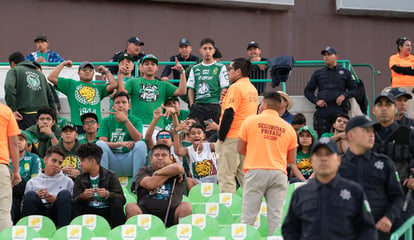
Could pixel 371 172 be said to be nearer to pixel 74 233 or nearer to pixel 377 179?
pixel 377 179

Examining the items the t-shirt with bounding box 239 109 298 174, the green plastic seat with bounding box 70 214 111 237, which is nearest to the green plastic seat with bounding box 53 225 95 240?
the green plastic seat with bounding box 70 214 111 237

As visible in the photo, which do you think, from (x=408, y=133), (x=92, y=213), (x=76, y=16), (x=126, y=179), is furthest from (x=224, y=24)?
(x=408, y=133)

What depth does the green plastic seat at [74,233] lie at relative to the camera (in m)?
8.67

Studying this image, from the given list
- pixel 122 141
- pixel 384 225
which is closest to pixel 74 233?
pixel 122 141

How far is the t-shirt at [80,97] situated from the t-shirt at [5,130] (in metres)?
3.59

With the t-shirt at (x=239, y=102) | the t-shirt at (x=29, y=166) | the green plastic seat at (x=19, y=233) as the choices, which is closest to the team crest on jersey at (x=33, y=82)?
the t-shirt at (x=29, y=166)

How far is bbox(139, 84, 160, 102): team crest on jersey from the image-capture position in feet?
41.4

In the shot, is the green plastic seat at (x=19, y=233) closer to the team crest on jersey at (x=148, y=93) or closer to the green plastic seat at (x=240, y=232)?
the green plastic seat at (x=240, y=232)

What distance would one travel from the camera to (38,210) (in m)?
9.70

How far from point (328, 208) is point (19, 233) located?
3.84 meters

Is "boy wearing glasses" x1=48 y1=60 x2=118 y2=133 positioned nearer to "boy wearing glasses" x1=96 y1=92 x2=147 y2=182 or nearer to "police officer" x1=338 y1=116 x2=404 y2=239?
"boy wearing glasses" x1=96 y1=92 x2=147 y2=182

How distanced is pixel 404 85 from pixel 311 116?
2.10m

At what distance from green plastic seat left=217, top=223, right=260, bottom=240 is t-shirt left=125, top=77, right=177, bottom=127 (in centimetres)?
440

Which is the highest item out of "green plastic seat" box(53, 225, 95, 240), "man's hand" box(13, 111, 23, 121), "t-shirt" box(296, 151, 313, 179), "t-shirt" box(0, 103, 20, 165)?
"t-shirt" box(0, 103, 20, 165)
